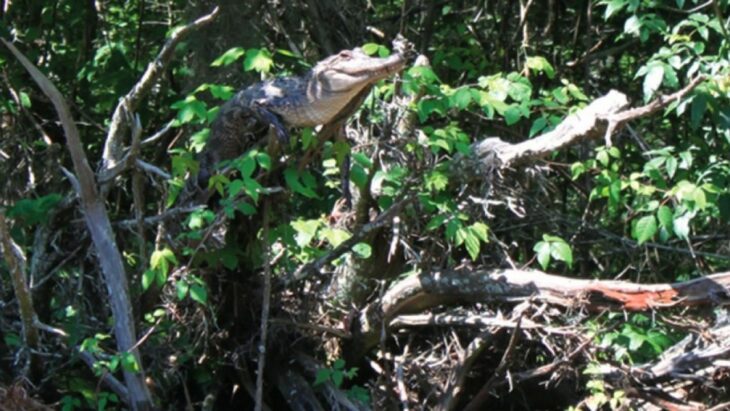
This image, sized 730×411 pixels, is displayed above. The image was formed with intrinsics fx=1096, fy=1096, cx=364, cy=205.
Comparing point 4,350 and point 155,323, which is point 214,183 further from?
point 4,350

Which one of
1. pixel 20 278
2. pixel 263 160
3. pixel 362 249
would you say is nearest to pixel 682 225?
pixel 362 249

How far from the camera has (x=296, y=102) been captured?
4211 mm

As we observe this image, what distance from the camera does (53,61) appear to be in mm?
6750

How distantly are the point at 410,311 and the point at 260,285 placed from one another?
71 cm

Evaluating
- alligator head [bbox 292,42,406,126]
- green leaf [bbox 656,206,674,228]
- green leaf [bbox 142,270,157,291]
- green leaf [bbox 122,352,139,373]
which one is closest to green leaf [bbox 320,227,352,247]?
alligator head [bbox 292,42,406,126]

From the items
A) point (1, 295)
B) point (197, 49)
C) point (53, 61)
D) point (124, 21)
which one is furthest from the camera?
point (124, 21)

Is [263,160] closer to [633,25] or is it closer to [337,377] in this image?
[337,377]

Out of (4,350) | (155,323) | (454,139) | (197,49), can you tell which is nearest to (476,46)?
(197,49)

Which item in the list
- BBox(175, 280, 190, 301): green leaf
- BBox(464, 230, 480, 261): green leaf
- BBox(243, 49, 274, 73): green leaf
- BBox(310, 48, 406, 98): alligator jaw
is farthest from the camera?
BBox(464, 230, 480, 261): green leaf

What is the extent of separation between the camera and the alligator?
4.09 m

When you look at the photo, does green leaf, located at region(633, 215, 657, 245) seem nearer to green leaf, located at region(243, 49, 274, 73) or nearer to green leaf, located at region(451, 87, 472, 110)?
green leaf, located at region(451, 87, 472, 110)

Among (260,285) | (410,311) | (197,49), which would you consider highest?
(197,49)

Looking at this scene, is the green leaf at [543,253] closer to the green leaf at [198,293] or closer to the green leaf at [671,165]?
the green leaf at [671,165]

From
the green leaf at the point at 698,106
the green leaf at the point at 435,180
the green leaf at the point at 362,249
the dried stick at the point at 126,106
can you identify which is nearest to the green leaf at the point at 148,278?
the dried stick at the point at 126,106
